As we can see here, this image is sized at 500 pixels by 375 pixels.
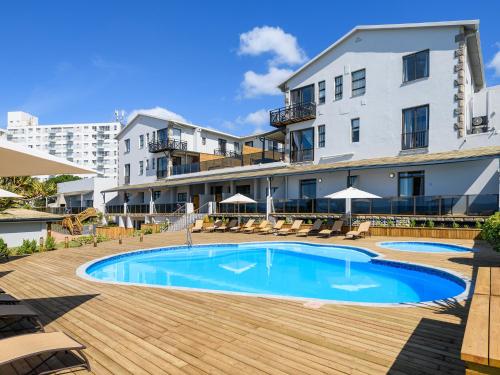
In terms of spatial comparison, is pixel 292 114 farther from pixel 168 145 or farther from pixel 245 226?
pixel 168 145

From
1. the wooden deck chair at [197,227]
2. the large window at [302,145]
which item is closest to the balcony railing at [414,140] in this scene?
the large window at [302,145]

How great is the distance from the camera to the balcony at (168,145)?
116 feet

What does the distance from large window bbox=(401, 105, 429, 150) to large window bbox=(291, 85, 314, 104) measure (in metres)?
7.77

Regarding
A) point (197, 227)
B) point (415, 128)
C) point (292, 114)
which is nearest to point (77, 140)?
point (197, 227)

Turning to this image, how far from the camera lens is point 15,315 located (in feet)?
15.0

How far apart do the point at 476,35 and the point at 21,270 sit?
25013 millimetres

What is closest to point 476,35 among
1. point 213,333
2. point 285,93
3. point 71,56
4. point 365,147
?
point 365,147

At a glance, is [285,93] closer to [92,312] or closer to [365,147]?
[365,147]

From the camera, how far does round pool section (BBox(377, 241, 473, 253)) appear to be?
1380cm

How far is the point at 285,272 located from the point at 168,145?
25803 millimetres

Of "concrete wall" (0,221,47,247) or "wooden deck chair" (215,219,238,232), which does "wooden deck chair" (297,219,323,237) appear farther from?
"concrete wall" (0,221,47,247)

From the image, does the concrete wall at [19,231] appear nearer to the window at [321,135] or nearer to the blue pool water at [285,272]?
the blue pool water at [285,272]

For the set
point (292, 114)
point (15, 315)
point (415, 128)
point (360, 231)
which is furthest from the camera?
point (292, 114)

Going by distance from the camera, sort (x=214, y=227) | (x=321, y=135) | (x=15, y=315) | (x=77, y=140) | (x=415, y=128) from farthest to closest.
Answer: (x=77, y=140) < (x=321, y=135) < (x=214, y=227) < (x=415, y=128) < (x=15, y=315)
